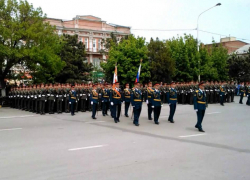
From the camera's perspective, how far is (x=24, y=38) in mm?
23766

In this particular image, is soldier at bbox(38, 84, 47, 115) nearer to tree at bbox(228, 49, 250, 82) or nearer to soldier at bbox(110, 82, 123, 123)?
soldier at bbox(110, 82, 123, 123)

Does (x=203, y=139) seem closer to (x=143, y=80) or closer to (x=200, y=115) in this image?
(x=200, y=115)

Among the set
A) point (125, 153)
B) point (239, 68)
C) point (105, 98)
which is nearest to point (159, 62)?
point (105, 98)

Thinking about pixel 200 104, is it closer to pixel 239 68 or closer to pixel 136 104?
pixel 136 104

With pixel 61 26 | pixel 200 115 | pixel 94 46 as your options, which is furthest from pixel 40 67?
pixel 94 46

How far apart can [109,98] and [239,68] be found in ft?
103

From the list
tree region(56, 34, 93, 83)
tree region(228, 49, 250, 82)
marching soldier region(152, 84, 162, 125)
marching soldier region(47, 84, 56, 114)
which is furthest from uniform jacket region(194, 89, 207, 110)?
tree region(228, 49, 250, 82)

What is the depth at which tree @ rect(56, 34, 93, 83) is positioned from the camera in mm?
32844

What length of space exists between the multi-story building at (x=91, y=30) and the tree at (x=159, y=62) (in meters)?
25.9

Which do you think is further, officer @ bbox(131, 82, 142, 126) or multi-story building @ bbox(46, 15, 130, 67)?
multi-story building @ bbox(46, 15, 130, 67)

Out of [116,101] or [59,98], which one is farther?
[59,98]

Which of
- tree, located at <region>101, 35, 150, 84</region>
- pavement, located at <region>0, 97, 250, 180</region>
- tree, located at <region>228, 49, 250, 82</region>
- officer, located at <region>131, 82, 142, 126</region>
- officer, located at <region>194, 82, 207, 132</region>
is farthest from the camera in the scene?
tree, located at <region>228, 49, 250, 82</region>

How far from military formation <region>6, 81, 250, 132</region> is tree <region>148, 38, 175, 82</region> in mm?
4042

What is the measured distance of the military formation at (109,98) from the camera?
514 inches
